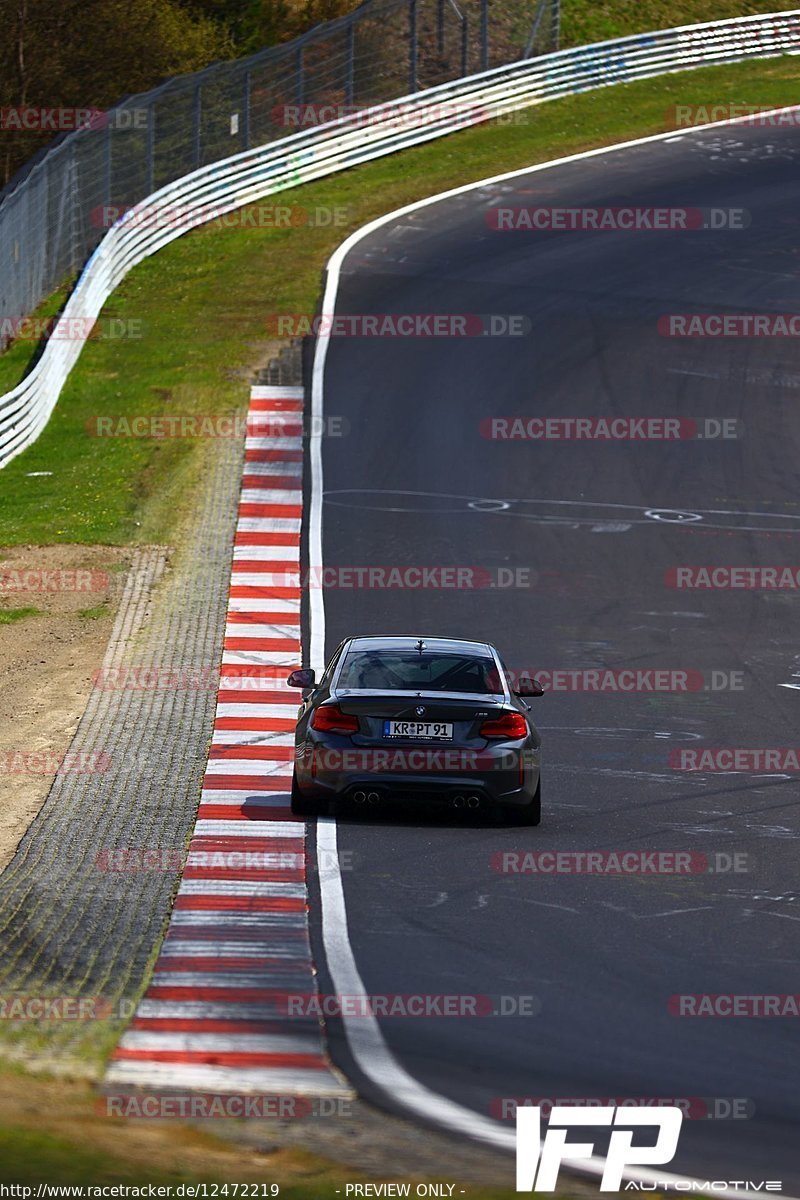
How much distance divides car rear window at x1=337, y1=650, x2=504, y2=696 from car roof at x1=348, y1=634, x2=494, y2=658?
0.10m

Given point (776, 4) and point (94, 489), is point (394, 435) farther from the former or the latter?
point (776, 4)

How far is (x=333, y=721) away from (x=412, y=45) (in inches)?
1416

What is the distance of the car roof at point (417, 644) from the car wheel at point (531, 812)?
53.3 inches

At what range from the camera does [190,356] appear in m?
32.9

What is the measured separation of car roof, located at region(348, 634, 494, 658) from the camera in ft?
44.0

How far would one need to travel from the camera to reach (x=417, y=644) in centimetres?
1348

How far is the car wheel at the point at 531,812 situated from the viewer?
1248 cm

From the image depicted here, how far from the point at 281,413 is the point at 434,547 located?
7.48 metres

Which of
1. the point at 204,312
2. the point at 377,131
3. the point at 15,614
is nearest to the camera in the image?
the point at 15,614

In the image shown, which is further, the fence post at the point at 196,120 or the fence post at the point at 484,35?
the fence post at the point at 484,35

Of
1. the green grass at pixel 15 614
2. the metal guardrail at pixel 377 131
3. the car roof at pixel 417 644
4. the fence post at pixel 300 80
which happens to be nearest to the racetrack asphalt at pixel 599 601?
the car roof at pixel 417 644

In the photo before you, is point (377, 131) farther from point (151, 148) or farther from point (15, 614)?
point (15, 614)

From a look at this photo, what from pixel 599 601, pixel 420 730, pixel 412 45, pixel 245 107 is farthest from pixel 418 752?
pixel 412 45

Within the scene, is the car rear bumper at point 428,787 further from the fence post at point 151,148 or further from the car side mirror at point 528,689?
the fence post at point 151,148
